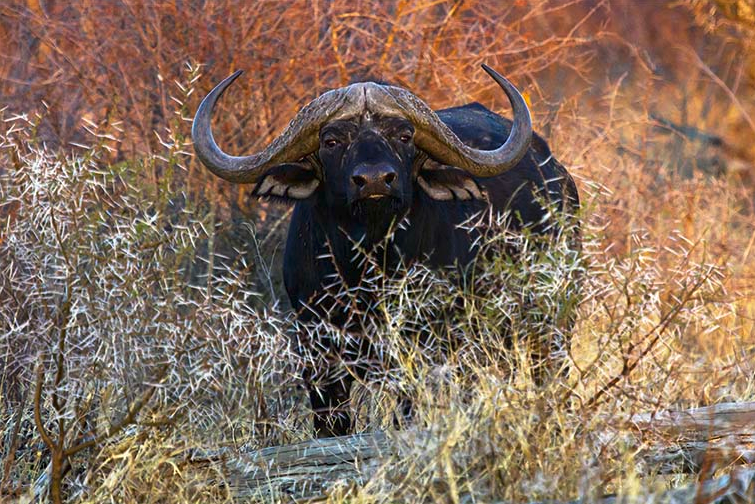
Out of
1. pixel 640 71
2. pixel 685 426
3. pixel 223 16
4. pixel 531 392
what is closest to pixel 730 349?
pixel 685 426

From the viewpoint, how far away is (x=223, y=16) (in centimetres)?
661

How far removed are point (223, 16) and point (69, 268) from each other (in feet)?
9.28

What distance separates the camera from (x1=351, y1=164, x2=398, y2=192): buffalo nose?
462 centimetres

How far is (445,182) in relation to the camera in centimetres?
521

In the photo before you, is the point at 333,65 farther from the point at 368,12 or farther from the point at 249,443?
the point at 249,443

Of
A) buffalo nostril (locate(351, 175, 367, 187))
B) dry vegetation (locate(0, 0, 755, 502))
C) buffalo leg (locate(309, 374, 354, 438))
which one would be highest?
buffalo nostril (locate(351, 175, 367, 187))

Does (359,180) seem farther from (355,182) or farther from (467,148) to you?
(467,148)

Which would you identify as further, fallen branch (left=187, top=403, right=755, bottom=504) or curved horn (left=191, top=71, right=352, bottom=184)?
curved horn (left=191, top=71, right=352, bottom=184)

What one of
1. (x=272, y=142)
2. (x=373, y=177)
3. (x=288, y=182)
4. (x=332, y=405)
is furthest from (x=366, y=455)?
(x=272, y=142)

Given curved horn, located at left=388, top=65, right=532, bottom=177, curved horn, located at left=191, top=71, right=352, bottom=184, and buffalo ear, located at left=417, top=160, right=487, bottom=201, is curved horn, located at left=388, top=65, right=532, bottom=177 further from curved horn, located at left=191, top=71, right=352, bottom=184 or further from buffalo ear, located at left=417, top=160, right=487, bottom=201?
curved horn, located at left=191, top=71, right=352, bottom=184

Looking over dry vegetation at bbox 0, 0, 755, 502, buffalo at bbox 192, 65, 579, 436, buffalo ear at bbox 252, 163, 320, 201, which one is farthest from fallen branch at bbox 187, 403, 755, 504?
buffalo ear at bbox 252, 163, 320, 201

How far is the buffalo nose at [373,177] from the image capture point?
15.2 feet

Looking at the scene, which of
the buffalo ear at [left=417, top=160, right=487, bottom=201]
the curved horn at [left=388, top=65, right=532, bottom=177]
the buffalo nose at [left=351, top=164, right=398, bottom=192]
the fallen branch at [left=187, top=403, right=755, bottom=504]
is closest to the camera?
the fallen branch at [left=187, top=403, right=755, bottom=504]

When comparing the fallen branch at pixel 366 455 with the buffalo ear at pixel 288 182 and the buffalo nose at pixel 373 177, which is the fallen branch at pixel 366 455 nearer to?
the buffalo nose at pixel 373 177
